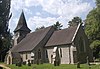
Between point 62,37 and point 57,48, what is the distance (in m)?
3.20

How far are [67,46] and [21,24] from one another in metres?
24.8

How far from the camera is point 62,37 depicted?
4619cm

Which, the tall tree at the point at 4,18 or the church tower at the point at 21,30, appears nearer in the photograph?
the tall tree at the point at 4,18

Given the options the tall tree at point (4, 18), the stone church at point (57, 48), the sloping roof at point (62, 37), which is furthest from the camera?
the sloping roof at point (62, 37)

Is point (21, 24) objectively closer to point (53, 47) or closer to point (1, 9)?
point (53, 47)

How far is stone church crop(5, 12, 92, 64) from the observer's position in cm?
4226

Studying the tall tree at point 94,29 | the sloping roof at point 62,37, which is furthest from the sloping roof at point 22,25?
the tall tree at point 94,29

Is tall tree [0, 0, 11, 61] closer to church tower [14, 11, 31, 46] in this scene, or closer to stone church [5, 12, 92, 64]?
stone church [5, 12, 92, 64]

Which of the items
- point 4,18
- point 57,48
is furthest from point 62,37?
point 4,18

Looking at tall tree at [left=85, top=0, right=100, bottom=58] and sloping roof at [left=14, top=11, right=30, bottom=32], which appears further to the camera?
sloping roof at [left=14, top=11, right=30, bottom=32]

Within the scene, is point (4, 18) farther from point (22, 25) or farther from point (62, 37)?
point (22, 25)

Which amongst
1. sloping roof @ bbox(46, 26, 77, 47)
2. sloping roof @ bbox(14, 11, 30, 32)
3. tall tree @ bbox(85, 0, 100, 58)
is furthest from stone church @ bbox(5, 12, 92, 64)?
sloping roof @ bbox(14, 11, 30, 32)

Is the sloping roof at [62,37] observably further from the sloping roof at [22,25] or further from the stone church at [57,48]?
the sloping roof at [22,25]

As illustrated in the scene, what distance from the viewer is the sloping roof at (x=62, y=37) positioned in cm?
4364
